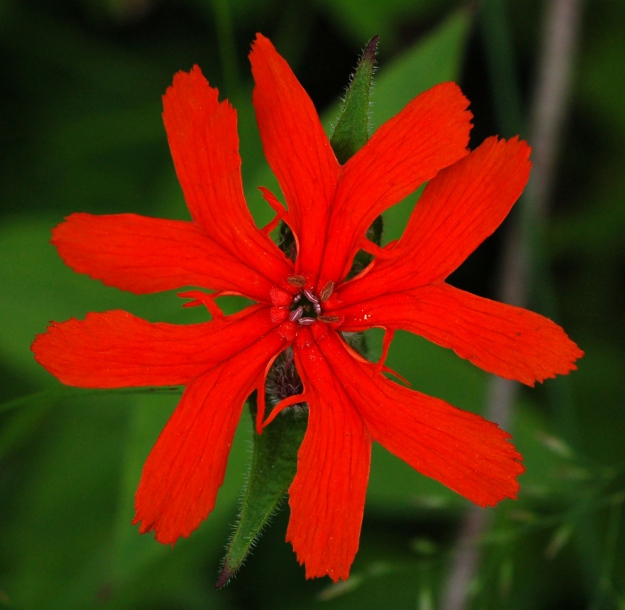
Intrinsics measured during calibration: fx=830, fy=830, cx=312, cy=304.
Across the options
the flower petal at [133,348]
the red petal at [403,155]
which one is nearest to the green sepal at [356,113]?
the red petal at [403,155]

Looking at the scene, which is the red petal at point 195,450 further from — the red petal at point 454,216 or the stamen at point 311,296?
the red petal at point 454,216

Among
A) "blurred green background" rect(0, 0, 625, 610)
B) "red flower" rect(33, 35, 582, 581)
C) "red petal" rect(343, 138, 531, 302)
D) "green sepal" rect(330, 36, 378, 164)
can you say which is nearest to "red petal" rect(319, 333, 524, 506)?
"red flower" rect(33, 35, 582, 581)

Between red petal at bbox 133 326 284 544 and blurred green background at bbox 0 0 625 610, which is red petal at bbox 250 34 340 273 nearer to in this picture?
red petal at bbox 133 326 284 544

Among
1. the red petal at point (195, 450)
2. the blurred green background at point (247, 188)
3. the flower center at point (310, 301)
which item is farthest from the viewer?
the blurred green background at point (247, 188)

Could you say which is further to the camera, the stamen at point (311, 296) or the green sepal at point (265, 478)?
the stamen at point (311, 296)

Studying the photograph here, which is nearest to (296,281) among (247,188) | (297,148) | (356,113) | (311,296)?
(311,296)

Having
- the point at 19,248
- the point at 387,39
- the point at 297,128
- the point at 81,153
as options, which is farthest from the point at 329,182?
the point at 81,153

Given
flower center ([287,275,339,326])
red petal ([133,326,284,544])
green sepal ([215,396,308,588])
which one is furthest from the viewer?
flower center ([287,275,339,326])

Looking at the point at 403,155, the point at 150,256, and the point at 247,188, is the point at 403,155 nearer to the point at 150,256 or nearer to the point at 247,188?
the point at 150,256
